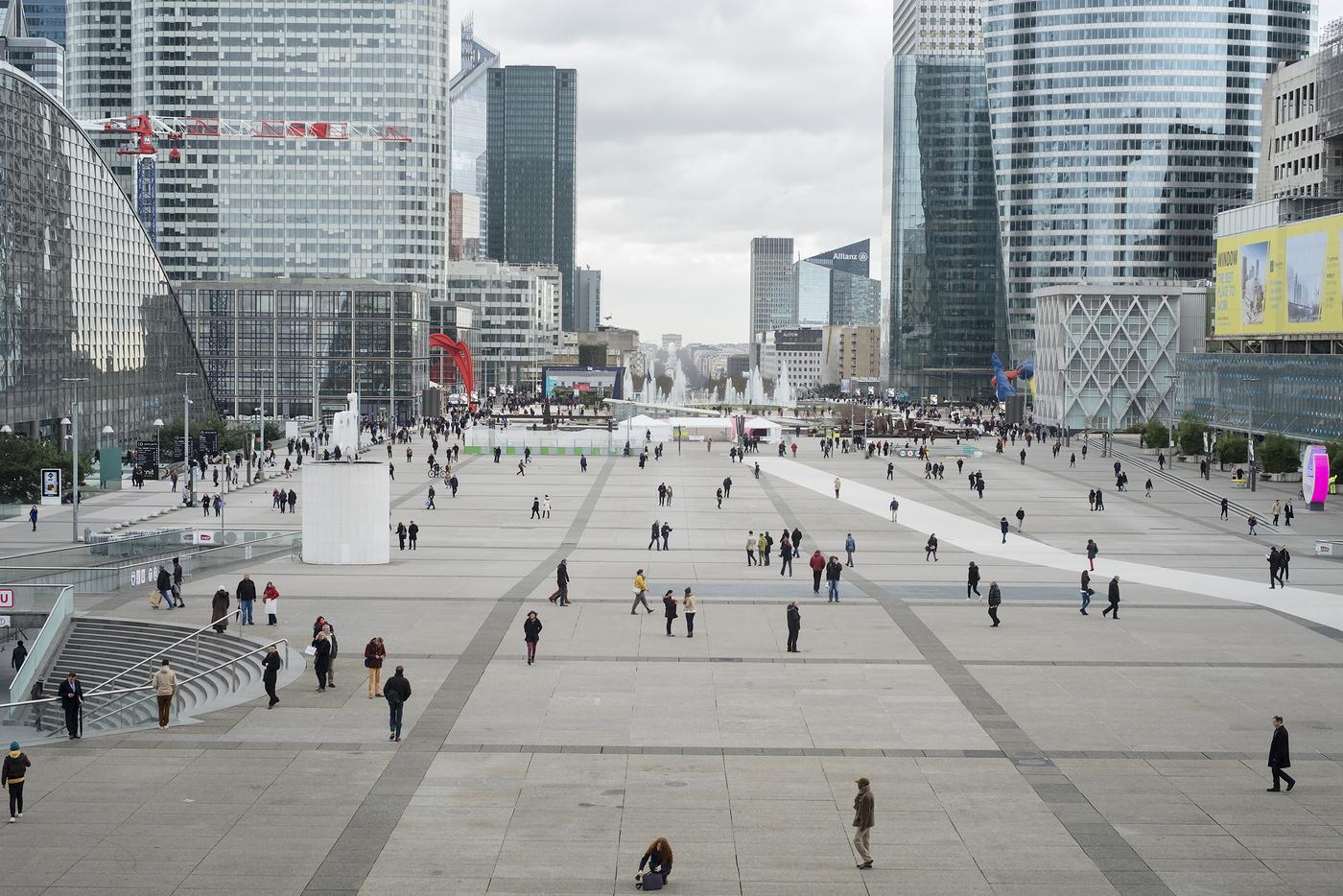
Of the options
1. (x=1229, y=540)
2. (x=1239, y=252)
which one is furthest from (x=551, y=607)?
(x=1239, y=252)

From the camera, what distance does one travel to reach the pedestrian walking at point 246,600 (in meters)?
33.7

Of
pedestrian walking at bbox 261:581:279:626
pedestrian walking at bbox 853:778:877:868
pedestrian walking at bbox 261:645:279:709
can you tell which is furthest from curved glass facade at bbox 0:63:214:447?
pedestrian walking at bbox 853:778:877:868

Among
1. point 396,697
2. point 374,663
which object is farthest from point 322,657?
point 396,697

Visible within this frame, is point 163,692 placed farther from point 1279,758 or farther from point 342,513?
point 342,513

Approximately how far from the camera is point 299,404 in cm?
16162

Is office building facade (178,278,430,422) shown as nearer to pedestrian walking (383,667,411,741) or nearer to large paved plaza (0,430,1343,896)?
large paved plaza (0,430,1343,896)

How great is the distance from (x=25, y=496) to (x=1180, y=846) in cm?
5916

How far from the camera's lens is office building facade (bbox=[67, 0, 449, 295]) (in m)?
187

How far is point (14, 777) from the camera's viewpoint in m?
19.9

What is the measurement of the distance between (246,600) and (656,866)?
19.1 m

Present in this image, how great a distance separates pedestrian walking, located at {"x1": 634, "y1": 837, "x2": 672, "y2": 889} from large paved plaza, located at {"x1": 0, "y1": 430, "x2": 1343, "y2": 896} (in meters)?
0.33

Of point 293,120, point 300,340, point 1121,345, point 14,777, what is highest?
point 293,120

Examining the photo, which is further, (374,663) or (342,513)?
(342,513)

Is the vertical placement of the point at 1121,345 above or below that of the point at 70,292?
below
